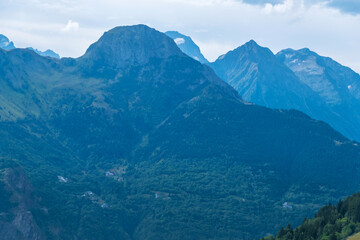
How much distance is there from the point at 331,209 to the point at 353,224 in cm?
2180

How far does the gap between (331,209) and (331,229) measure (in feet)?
75.8

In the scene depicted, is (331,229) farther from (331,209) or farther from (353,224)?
(331,209)

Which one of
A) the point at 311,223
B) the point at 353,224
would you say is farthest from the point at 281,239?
the point at 353,224

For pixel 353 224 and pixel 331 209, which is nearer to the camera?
pixel 353 224

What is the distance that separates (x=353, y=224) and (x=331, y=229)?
8.20 metres

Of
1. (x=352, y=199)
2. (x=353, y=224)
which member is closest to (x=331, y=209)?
(x=352, y=199)

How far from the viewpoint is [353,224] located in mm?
166500

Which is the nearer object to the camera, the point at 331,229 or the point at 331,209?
the point at 331,229

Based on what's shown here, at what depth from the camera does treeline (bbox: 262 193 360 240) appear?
163 m

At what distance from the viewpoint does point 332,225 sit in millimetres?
169375

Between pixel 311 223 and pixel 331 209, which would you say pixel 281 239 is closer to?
pixel 311 223

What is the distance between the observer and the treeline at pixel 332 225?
534 feet

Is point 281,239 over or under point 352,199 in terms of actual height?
under

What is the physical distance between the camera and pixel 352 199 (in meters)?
187
